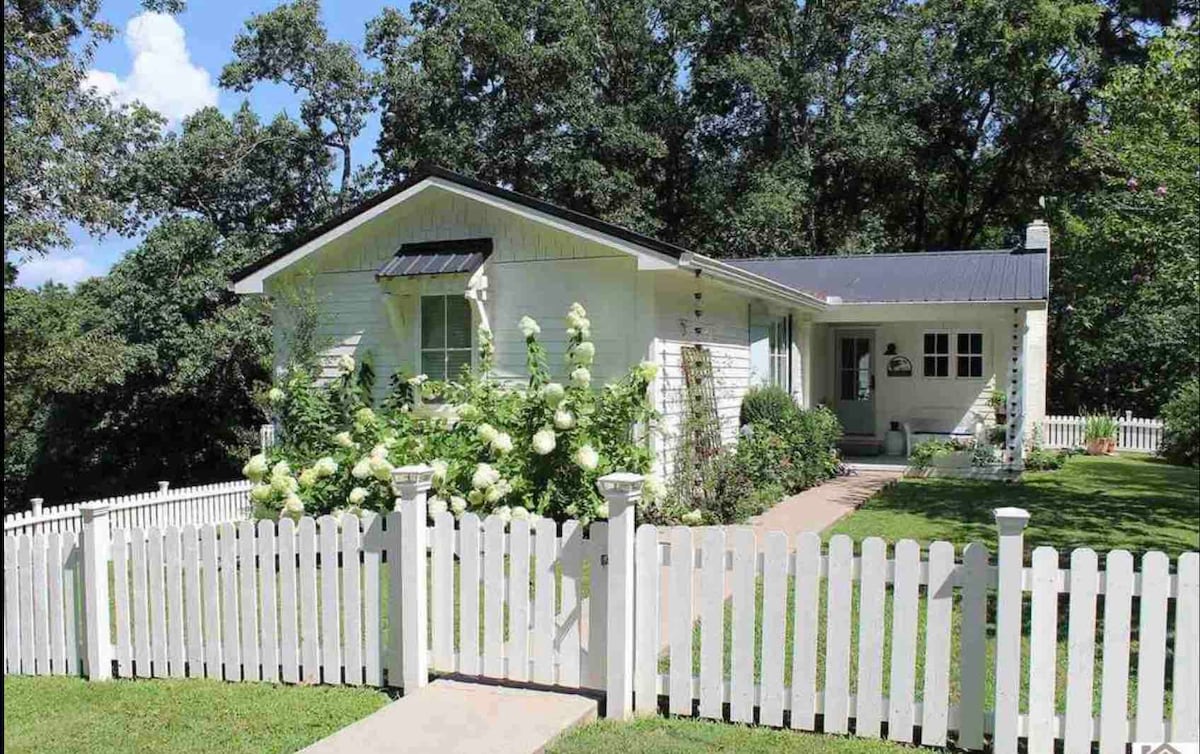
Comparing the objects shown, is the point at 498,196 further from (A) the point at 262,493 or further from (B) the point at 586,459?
(B) the point at 586,459

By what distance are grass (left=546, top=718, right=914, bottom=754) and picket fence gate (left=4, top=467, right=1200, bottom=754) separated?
9 centimetres

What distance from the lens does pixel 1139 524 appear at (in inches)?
373

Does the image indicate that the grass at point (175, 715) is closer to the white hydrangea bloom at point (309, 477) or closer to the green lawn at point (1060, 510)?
the white hydrangea bloom at point (309, 477)

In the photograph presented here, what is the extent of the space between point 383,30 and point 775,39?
11.7m

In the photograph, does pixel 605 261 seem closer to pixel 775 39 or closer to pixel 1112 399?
pixel 1112 399

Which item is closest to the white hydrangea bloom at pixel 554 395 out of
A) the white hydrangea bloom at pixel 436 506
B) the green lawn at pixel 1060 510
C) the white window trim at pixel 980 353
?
the white hydrangea bloom at pixel 436 506

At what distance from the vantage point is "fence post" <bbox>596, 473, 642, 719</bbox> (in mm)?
4449

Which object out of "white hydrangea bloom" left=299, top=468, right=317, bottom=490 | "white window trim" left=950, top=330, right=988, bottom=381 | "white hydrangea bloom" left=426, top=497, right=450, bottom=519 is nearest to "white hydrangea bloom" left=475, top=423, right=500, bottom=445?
"white hydrangea bloom" left=426, top=497, right=450, bottom=519

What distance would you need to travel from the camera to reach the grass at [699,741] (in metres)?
3.99

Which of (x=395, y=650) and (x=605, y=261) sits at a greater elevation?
(x=605, y=261)

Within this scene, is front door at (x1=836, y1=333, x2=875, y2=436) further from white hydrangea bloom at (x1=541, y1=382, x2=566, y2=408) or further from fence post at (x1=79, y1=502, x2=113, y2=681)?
fence post at (x1=79, y1=502, x2=113, y2=681)

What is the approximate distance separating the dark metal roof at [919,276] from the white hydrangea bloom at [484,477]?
1061 centimetres

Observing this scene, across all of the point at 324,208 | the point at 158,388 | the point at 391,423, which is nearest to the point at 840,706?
the point at 391,423

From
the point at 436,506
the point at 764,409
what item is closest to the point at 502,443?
the point at 436,506
